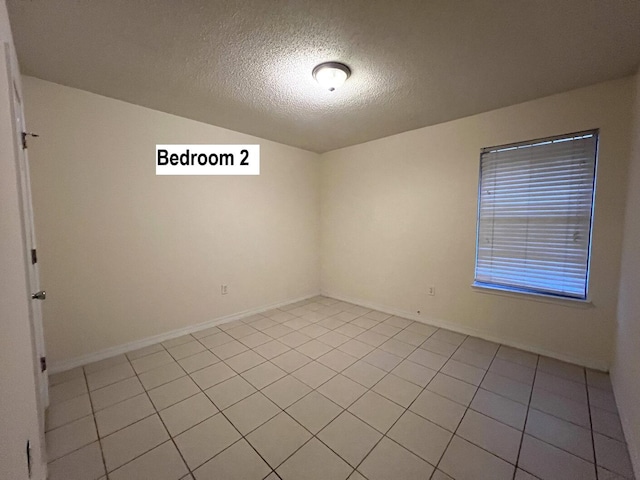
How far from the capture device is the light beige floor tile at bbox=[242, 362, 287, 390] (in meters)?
2.02

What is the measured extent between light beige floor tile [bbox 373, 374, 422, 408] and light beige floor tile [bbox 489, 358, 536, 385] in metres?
0.82

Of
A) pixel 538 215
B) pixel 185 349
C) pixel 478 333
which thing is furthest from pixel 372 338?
pixel 538 215

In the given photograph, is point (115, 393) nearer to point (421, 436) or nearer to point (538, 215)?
point (421, 436)

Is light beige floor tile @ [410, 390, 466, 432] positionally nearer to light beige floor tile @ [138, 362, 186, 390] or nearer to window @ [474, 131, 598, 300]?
window @ [474, 131, 598, 300]

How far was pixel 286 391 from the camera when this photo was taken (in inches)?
75.3

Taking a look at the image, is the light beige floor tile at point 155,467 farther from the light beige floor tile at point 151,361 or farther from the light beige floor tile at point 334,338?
the light beige floor tile at point 334,338

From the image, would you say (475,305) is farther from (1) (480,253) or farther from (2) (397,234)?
(2) (397,234)

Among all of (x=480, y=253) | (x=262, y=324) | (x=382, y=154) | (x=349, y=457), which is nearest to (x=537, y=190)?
(x=480, y=253)

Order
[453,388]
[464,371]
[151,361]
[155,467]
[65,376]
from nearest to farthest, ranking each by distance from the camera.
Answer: [155,467] → [453,388] → [65,376] → [464,371] → [151,361]

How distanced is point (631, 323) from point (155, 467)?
117 inches

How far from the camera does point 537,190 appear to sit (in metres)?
2.41

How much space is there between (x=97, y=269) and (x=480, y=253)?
152 inches

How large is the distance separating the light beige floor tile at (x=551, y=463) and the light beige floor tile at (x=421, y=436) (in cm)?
38

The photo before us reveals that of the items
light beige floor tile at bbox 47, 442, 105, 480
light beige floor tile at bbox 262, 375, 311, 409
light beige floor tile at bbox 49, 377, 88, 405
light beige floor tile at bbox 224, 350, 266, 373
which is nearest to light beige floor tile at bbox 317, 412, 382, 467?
light beige floor tile at bbox 262, 375, 311, 409
